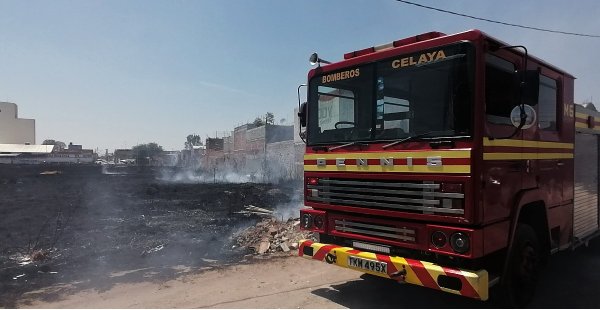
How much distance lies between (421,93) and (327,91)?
1475 millimetres

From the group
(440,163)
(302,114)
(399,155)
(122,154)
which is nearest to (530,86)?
(440,163)

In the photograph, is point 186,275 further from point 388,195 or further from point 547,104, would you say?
point 547,104

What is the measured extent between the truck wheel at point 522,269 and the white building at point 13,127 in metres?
142

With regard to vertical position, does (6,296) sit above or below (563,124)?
below

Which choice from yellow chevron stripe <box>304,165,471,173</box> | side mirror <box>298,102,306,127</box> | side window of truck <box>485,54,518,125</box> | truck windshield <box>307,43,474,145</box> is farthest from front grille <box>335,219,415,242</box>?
side mirror <box>298,102,306,127</box>

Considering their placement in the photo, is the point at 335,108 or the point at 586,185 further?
the point at 586,185

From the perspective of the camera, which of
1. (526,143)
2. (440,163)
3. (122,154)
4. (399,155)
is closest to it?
(440,163)

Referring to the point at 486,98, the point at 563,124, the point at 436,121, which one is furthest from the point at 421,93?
the point at 563,124

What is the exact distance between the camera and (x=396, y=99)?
456 centimetres

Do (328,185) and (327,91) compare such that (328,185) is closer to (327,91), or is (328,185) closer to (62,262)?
(327,91)

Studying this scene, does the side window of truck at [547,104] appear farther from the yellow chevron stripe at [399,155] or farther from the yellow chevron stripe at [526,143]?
the yellow chevron stripe at [399,155]

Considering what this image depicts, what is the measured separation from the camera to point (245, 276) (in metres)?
6.41

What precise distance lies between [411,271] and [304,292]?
6.07ft

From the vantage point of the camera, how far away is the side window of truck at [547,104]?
511 cm
